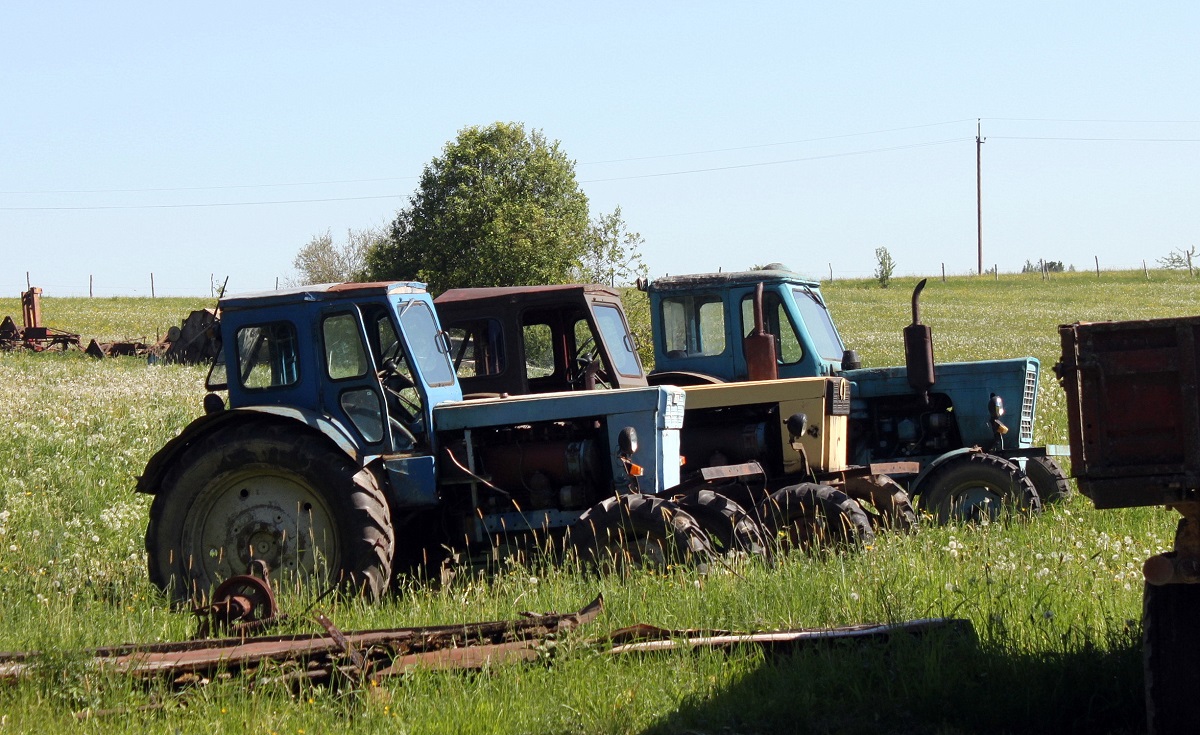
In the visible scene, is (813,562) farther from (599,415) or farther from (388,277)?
(388,277)

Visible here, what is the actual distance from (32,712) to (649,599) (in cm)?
309

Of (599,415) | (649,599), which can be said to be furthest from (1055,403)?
→ (649,599)

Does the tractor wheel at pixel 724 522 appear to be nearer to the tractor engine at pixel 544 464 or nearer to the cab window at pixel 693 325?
the tractor engine at pixel 544 464

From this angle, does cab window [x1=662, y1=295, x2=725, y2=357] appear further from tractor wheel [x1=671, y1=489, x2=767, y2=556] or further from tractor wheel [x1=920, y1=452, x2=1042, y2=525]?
tractor wheel [x1=671, y1=489, x2=767, y2=556]

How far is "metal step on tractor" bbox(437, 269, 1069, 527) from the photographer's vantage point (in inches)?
376

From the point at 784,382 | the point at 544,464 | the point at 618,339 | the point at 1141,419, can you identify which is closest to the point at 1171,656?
the point at 1141,419

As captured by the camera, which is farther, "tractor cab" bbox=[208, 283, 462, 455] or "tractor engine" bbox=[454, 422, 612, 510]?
"tractor engine" bbox=[454, 422, 612, 510]

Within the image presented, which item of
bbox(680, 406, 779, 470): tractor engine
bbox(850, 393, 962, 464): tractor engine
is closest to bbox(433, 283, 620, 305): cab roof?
bbox(680, 406, 779, 470): tractor engine

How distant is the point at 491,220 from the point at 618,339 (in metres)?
26.6

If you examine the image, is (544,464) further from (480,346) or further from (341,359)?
(480,346)

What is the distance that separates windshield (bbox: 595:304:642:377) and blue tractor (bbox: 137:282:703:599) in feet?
5.51

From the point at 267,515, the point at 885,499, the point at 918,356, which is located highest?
the point at 918,356

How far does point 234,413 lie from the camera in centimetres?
798

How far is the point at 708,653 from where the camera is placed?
5816 mm
